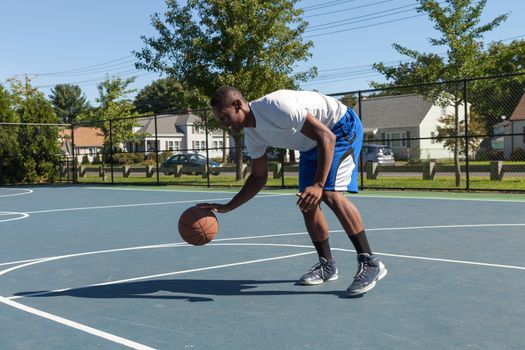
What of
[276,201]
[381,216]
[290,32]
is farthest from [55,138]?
[381,216]

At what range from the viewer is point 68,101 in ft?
326

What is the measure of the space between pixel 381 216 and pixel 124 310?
6.84 m

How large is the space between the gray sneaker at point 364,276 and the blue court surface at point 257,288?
94 millimetres

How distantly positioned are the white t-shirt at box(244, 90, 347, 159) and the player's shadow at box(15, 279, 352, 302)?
115cm

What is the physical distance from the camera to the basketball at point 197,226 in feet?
17.7

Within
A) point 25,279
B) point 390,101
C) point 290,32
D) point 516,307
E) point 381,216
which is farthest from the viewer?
point 390,101

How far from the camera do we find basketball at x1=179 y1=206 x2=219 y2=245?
17.7 feet

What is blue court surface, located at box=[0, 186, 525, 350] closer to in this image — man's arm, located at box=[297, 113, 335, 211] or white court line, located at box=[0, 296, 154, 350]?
white court line, located at box=[0, 296, 154, 350]

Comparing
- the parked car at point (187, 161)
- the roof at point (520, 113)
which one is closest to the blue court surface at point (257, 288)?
the parked car at point (187, 161)

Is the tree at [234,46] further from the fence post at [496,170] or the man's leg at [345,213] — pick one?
the man's leg at [345,213]

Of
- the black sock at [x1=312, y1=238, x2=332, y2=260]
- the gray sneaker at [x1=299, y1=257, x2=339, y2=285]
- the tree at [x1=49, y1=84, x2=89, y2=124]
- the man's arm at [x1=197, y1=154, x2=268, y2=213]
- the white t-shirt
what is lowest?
the gray sneaker at [x1=299, y1=257, x2=339, y2=285]

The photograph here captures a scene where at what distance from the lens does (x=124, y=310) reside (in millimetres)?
4652

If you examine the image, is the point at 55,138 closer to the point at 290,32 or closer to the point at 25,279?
the point at 290,32

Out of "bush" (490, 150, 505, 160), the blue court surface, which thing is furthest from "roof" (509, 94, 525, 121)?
the blue court surface
